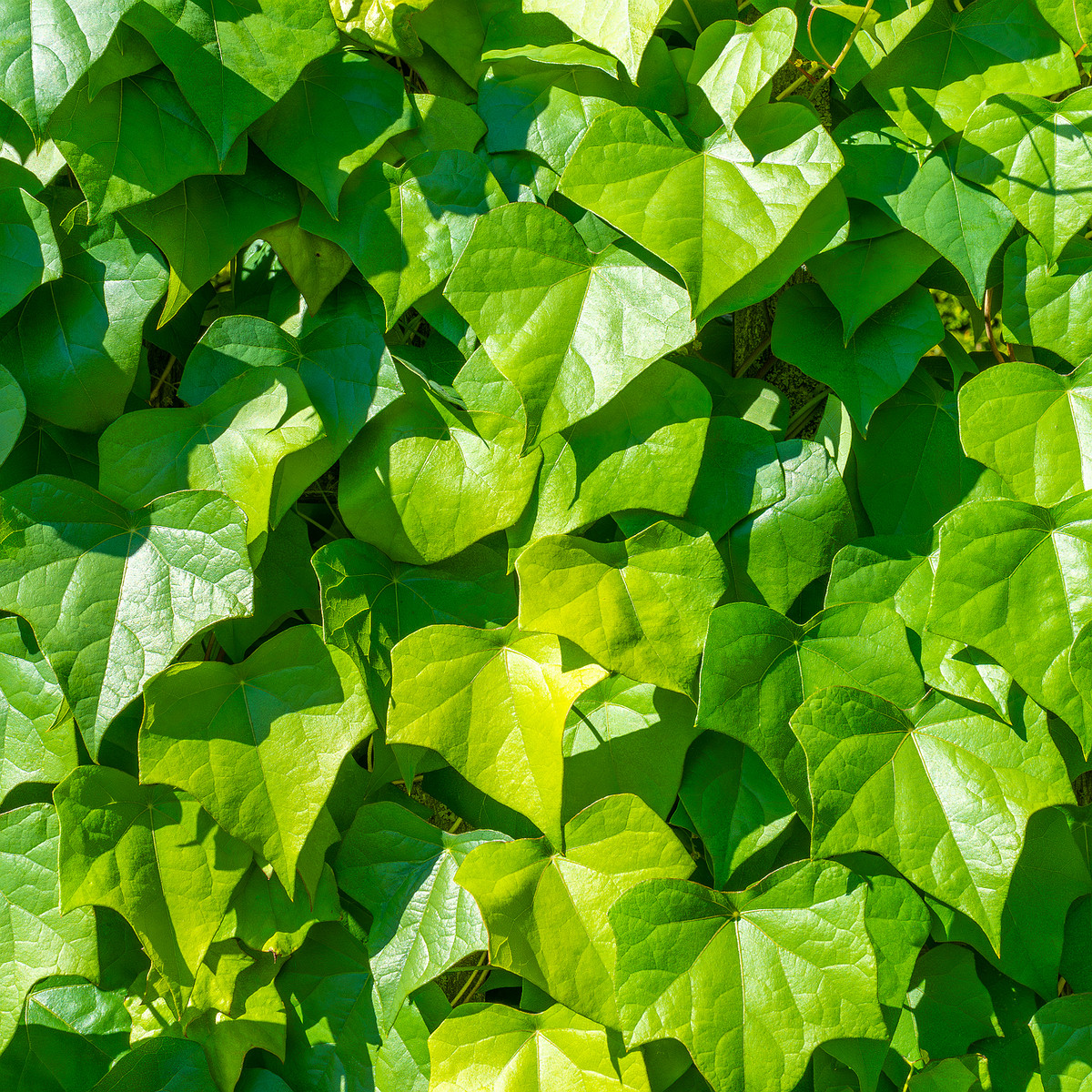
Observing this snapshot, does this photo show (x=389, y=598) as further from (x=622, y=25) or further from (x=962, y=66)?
(x=962, y=66)

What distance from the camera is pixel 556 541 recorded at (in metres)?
1.10

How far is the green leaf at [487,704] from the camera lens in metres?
1.09

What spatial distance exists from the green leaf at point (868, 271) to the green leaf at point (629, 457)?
241mm

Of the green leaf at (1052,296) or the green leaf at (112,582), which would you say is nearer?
the green leaf at (112,582)

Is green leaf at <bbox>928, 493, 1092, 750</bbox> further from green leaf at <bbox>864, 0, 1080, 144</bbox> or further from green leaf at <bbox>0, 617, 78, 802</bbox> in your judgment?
green leaf at <bbox>0, 617, 78, 802</bbox>

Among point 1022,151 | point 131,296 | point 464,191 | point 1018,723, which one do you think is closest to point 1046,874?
point 1018,723

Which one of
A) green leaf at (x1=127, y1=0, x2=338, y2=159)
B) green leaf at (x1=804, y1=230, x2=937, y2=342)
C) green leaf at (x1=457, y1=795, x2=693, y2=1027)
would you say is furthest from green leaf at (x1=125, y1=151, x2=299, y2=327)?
green leaf at (x1=457, y1=795, x2=693, y2=1027)

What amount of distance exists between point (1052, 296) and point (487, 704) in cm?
95

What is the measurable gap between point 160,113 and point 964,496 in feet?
3.98

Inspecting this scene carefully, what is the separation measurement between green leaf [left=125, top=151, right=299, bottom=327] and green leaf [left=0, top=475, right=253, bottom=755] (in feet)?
0.95

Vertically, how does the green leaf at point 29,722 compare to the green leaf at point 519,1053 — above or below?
above

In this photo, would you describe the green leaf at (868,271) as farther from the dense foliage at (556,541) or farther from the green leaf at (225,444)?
the green leaf at (225,444)

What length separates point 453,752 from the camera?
111 cm

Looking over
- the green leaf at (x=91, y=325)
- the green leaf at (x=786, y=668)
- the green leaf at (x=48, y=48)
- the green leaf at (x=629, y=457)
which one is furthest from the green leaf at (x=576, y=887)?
the green leaf at (x=48, y=48)
